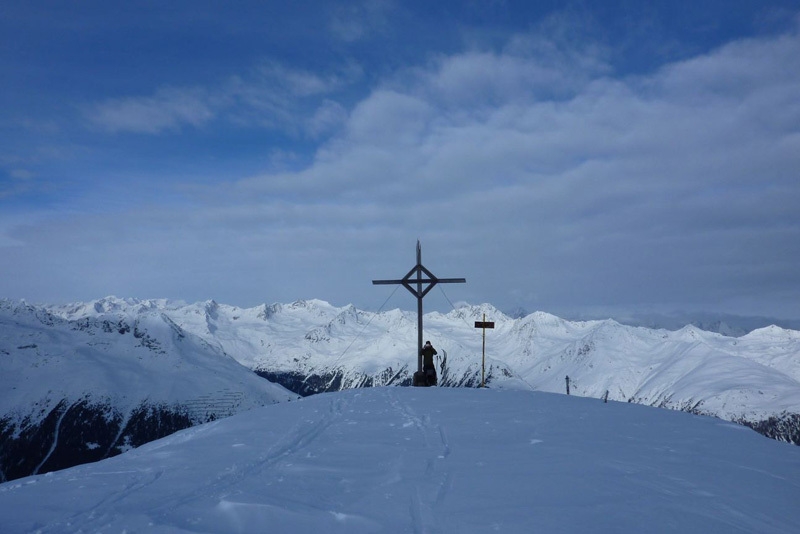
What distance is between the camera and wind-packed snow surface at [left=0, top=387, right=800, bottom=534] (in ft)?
24.0

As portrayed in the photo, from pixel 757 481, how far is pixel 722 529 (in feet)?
9.16

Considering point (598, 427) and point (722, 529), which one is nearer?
point (722, 529)

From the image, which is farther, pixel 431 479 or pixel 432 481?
pixel 431 479

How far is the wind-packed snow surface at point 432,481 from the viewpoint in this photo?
24.0ft

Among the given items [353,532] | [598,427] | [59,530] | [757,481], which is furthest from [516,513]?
[598,427]

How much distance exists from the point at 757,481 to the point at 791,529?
210cm

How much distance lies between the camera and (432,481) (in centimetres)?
894

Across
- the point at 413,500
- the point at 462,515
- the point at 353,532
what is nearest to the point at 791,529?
the point at 462,515

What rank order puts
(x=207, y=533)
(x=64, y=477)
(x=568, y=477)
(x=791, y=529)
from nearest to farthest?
(x=207, y=533), (x=791, y=529), (x=568, y=477), (x=64, y=477)

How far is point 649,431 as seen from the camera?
523 inches

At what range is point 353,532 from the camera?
275 inches

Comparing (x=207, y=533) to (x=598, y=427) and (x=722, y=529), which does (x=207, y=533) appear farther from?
(x=598, y=427)

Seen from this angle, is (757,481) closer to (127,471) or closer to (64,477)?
(127,471)

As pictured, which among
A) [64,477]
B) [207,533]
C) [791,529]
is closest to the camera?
[207,533]
